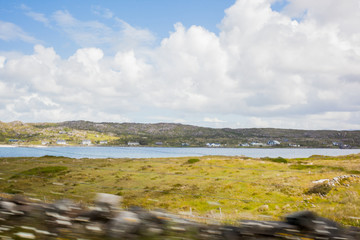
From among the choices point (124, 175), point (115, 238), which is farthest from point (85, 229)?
point (124, 175)

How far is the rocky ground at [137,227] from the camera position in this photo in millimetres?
5164

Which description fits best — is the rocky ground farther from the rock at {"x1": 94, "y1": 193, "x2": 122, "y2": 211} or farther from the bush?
the bush

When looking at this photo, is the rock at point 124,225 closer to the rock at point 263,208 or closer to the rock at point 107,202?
the rock at point 107,202

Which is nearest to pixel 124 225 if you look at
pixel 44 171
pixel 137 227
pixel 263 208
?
pixel 137 227

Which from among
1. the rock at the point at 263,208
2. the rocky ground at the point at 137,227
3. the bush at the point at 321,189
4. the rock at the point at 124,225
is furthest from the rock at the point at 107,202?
the bush at the point at 321,189

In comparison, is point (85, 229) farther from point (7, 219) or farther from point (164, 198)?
point (164, 198)

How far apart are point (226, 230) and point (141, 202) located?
24654 mm

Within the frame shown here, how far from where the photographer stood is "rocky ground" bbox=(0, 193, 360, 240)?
16.9ft

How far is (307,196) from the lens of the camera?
26000mm

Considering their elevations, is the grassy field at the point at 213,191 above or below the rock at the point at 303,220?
below

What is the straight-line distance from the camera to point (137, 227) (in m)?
5.22

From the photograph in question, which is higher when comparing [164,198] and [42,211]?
[42,211]

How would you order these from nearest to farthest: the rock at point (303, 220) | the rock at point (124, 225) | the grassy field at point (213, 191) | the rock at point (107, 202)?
the rock at point (124, 225) < the rock at point (303, 220) < the rock at point (107, 202) < the grassy field at point (213, 191)

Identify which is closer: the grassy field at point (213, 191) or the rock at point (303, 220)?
the rock at point (303, 220)
